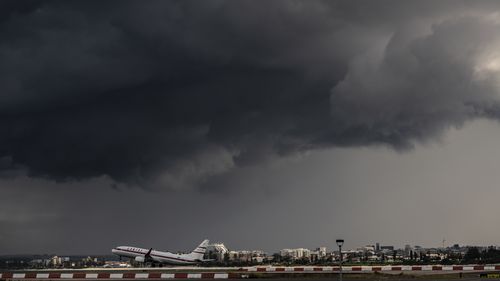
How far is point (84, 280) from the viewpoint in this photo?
6656 cm

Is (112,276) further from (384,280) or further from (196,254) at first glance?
(196,254)

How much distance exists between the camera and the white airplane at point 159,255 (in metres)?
171

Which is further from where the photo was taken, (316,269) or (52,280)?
(316,269)

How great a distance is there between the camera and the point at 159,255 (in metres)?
171

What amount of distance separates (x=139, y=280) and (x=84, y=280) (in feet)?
22.0

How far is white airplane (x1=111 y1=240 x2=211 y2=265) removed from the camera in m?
171

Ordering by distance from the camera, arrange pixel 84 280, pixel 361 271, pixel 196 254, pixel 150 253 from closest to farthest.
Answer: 1. pixel 84 280
2. pixel 361 271
3. pixel 150 253
4. pixel 196 254

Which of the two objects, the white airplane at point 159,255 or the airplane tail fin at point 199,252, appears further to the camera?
the airplane tail fin at point 199,252

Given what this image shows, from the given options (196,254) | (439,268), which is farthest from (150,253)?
(439,268)

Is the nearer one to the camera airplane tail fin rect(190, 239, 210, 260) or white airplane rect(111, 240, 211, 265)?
white airplane rect(111, 240, 211, 265)

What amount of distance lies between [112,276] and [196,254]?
11733cm

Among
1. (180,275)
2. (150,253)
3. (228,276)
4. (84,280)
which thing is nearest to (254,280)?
(228,276)

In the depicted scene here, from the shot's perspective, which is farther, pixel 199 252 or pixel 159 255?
pixel 199 252

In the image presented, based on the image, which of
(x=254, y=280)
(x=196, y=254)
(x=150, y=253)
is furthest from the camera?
(x=196, y=254)
